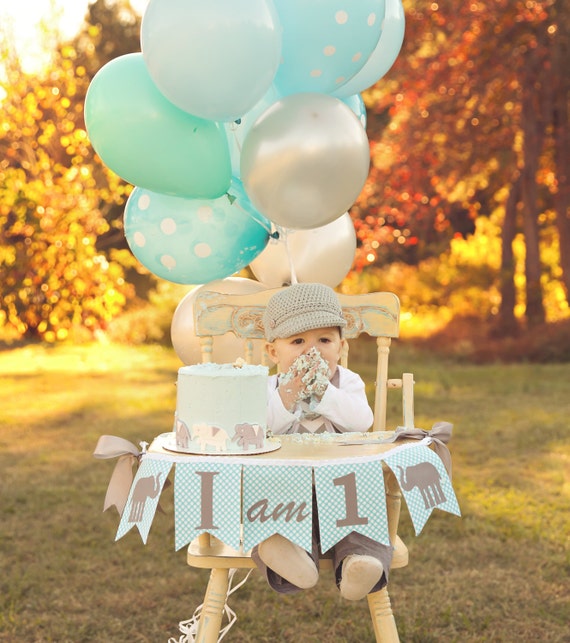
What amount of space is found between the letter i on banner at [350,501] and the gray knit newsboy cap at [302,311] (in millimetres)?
487

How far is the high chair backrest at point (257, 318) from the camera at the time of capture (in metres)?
2.66

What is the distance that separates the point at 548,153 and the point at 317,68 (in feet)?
25.0

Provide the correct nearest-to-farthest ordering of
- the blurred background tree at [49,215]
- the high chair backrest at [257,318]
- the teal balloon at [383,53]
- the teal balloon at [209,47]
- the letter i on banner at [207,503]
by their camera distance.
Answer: the letter i on banner at [207,503] → the teal balloon at [209,47] → the high chair backrest at [257,318] → the teal balloon at [383,53] → the blurred background tree at [49,215]

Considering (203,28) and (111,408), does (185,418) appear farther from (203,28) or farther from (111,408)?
(111,408)

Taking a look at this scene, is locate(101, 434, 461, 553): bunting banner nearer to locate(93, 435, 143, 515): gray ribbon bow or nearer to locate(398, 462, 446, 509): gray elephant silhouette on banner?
locate(398, 462, 446, 509): gray elephant silhouette on banner

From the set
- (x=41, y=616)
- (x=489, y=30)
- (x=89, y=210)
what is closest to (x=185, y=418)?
(x=41, y=616)

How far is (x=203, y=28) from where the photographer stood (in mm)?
2254

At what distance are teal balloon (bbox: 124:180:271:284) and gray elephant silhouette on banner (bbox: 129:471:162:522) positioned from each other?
3.12 ft

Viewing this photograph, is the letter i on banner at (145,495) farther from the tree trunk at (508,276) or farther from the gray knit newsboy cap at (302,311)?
the tree trunk at (508,276)

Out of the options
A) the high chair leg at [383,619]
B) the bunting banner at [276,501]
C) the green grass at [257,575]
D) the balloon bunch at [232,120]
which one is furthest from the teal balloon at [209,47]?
the green grass at [257,575]

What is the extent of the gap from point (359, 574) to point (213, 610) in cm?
45

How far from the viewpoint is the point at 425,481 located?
2.03m

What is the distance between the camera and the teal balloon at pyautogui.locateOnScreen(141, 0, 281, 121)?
2252mm

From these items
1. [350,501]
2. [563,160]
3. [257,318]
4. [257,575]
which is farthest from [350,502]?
[563,160]
